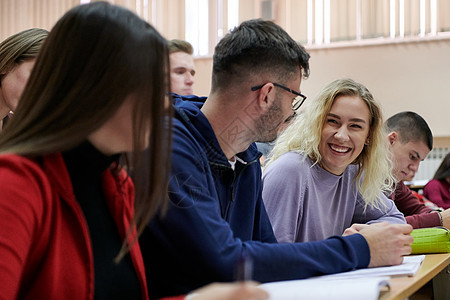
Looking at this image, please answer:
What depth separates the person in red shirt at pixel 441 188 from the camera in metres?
4.44

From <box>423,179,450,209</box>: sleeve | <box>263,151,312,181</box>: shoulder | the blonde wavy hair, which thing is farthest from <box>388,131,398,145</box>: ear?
<box>423,179,450,209</box>: sleeve

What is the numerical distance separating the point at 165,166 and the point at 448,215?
6.38 feet

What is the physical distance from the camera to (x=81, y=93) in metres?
0.86

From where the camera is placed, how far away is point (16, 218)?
80cm

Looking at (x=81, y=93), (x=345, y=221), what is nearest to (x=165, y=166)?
(x=81, y=93)

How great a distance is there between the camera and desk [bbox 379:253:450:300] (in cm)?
112

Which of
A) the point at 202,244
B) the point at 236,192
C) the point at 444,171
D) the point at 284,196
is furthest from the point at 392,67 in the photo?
the point at 202,244

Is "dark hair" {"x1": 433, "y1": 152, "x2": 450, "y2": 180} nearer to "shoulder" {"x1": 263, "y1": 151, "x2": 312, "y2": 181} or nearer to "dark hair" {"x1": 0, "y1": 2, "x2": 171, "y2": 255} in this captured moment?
"shoulder" {"x1": 263, "y1": 151, "x2": 312, "y2": 181}

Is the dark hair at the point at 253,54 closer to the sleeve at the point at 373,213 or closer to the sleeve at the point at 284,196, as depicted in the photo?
the sleeve at the point at 284,196

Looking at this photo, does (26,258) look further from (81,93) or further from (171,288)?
(171,288)

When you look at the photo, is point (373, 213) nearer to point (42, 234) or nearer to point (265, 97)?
point (265, 97)

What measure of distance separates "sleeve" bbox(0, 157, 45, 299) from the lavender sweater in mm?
1211

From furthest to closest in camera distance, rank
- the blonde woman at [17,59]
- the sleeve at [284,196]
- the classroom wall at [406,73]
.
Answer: the classroom wall at [406,73] < the sleeve at [284,196] < the blonde woman at [17,59]

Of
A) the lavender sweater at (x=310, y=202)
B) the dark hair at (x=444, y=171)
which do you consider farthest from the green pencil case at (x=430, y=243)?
the dark hair at (x=444, y=171)
